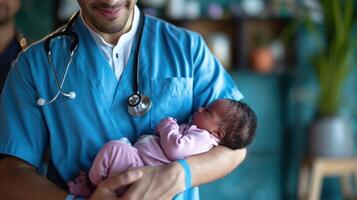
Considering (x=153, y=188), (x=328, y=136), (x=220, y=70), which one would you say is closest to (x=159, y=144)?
(x=153, y=188)

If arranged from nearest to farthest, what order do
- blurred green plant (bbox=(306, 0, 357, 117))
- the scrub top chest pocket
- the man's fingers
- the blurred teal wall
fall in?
the man's fingers < the scrub top chest pocket < blurred green plant (bbox=(306, 0, 357, 117)) < the blurred teal wall

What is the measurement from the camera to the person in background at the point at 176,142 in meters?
1.26

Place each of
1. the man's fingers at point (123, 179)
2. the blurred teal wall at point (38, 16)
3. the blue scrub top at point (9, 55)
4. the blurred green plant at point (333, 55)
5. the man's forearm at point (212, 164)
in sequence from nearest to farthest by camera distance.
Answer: the man's fingers at point (123, 179) → the man's forearm at point (212, 164) → the blue scrub top at point (9, 55) → the blurred green plant at point (333, 55) → the blurred teal wall at point (38, 16)

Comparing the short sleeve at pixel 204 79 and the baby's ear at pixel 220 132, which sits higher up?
the short sleeve at pixel 204 79

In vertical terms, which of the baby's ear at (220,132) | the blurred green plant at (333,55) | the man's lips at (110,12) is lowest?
the blurred green plant at (333,55)

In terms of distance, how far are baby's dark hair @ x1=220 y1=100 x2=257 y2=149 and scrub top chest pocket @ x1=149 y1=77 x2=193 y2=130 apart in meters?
0.12

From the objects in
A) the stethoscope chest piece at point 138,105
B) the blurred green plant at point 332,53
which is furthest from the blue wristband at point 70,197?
the blurred green plant at point 332,53

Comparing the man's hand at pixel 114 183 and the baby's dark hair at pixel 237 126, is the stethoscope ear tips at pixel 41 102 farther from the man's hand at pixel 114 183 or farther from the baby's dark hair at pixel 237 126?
the baby's dark hair at pixel 237 126

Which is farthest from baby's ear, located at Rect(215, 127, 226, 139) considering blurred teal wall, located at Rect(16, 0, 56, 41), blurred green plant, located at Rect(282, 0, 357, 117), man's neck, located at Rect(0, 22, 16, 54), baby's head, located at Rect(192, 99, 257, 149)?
blurred teal wall, located at Rect(16, 0, 56, 41)

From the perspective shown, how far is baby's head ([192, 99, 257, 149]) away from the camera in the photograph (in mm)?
1392

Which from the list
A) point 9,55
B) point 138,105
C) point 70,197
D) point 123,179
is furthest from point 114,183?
point 9,55

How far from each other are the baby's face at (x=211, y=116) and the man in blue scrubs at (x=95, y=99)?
4cm

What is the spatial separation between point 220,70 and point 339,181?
2534 millimetres

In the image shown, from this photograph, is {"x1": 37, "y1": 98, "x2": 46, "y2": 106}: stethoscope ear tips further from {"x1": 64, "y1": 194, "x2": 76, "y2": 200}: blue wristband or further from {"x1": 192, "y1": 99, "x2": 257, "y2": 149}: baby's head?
{"x1": 192, "y1": 99, "x2": 257, "y2": 149}: baby's head
